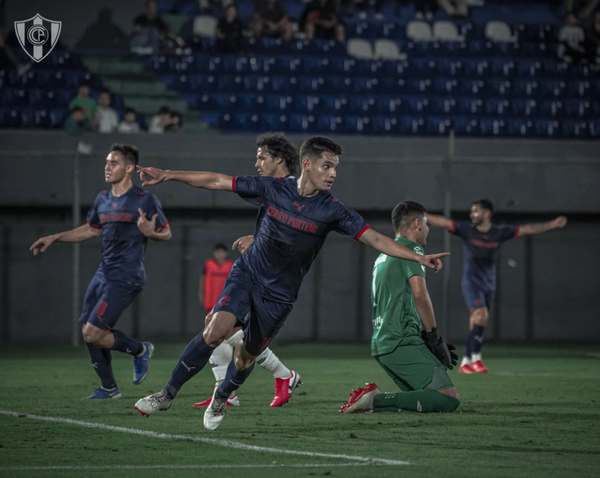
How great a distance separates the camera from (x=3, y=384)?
9867 millimetres

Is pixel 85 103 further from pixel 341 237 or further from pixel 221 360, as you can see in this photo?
pixel 221 360

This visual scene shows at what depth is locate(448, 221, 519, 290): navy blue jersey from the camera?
12.2 meters

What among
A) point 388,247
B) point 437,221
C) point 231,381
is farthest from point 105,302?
point 437,221

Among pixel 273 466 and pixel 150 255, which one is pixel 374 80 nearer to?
pixel 150 255

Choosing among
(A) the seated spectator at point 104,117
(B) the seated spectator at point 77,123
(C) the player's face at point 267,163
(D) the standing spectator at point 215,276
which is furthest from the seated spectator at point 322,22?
(C) the player's face at point 267,163

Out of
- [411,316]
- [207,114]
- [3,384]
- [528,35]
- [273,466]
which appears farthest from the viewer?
[528,35]

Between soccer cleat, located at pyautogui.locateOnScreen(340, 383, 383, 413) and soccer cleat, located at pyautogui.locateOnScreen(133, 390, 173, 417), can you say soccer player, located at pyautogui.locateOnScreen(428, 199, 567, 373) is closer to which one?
soccer cleat, located at pyautogui.locateOnScreen(340, 383, 383, 413)

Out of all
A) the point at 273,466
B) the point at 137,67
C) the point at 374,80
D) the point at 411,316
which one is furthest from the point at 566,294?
the point at 273,466

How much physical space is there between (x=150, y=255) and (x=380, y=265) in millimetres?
9976

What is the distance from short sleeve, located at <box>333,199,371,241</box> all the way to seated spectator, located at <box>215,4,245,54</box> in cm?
1337

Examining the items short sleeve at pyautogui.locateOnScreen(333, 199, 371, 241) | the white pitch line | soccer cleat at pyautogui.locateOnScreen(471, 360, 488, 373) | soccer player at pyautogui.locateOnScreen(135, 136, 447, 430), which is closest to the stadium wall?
soccer cleat at pyautogui.locateOnScreen(471, 360, 488, 373)

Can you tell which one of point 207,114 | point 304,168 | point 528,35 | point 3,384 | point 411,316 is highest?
point 528,35

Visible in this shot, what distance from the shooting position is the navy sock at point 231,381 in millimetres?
6465

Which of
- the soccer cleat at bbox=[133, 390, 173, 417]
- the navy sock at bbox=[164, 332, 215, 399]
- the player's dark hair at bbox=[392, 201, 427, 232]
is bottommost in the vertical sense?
the soccer cleat at bbox=[133, 390, 173, 417]
